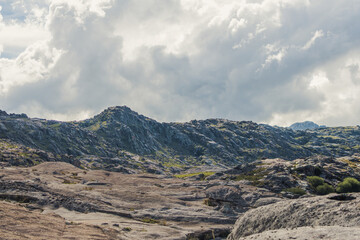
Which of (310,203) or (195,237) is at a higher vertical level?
(310,203)

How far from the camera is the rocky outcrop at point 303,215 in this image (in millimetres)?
20172

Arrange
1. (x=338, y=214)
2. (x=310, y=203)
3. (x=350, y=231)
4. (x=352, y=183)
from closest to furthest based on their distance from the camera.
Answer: (x=350, y=231) → (x=338, y=214) → (x=310, y=203) → (x=352, y=183)

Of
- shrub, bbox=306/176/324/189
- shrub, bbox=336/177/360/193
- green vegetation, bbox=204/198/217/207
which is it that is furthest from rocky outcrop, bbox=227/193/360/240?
shrub, bbox=336/177/360/193

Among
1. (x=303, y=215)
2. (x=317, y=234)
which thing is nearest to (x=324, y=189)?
(x=303, y=215)

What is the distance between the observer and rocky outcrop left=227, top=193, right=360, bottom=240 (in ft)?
66.2

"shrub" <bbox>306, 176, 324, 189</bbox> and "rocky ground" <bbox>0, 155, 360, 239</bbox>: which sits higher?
"shrub" <bbox>306, 176, 324, 189</bbox>

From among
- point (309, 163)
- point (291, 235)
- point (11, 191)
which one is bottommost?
point (291, 235)

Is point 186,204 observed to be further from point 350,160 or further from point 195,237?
point 350,160

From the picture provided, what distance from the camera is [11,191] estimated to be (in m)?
53.9

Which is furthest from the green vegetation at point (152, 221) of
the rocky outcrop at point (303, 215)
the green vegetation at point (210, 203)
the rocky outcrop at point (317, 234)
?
the rocky outcrop at point (317, 234)

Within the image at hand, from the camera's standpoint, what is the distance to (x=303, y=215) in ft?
76.1

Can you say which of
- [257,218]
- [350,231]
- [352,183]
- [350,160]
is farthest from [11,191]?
→ [350,160]

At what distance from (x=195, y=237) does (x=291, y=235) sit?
32360 millimetres

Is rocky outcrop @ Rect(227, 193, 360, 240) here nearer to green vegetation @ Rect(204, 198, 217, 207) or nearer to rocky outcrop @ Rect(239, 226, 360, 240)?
rocky outcrop @ Rect(239, 226, 360, 240)
